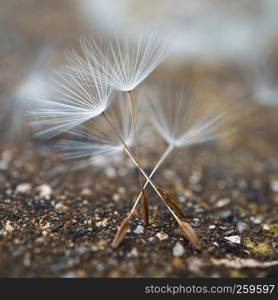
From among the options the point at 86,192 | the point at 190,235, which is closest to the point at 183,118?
the point at 86,192

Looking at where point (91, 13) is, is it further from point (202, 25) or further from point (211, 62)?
point (211, 62)

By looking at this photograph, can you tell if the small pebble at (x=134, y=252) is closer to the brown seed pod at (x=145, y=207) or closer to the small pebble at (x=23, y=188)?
the brown seed pod at (x=145, y=207)

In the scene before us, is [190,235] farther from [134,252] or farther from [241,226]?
[241,226]

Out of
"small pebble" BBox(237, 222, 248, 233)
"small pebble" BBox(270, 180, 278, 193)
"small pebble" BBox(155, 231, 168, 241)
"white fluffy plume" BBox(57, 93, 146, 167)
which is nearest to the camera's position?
"small pebble" BBox(155, 231, 168, 241)

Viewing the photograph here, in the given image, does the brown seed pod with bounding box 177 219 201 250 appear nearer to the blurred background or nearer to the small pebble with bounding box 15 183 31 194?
the small pebble with bounding box 15 183 31 194

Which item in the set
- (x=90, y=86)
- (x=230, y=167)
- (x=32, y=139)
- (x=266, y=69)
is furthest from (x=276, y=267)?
(x=266, y=69)

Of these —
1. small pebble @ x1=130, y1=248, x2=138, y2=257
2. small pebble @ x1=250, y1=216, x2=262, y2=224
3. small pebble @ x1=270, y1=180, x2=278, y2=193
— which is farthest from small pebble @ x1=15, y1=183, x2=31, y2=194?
Result: small pebble @ x1=270, y1=180, x2=278, y2=193

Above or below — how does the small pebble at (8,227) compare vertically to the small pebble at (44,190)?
below

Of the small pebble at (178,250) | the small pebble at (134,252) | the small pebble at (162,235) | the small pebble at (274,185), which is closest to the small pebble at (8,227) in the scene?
the small pebble at (134,252)
